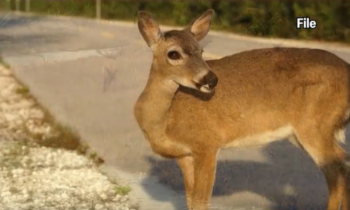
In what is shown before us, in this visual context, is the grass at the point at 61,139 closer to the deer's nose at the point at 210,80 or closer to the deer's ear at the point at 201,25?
the deer's ear at the point at 201,25

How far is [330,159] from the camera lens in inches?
167

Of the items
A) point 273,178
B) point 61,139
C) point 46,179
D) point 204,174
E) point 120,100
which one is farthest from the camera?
point 120,100

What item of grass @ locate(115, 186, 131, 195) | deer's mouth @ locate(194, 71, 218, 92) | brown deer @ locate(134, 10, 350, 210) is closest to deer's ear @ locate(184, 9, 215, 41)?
brown deer @ locate(134, 10, 350, 210)

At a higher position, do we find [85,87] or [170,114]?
[170,114]

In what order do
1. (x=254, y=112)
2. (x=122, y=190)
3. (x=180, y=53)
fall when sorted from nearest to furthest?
(x=180, y=53)
(x=254, y=112)
(x=122, y=190)

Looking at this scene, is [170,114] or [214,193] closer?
[170,114]

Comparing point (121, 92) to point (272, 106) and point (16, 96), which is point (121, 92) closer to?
point (16, 96)

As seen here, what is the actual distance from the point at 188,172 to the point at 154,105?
413mm

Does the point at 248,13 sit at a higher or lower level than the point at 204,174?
higher

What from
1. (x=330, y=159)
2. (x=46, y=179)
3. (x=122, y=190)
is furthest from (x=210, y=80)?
(x=46, y=179)

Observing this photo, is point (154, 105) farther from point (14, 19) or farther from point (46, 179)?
point (46, 179)

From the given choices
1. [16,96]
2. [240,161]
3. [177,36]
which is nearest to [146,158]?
[240,161]

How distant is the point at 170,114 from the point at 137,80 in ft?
7.11

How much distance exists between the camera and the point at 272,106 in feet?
13.9
